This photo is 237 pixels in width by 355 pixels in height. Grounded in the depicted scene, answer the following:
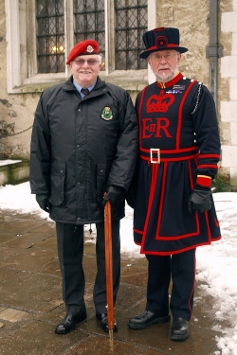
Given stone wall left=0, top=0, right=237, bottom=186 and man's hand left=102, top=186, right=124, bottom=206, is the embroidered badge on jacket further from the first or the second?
stone wall left=0, top=0, right=237, bottom=186

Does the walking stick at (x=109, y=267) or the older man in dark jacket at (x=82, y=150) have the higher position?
the older man in dark jacket at (x=82, y=150)

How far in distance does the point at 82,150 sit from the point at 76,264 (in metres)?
0.79

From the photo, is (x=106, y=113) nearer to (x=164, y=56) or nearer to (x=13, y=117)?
(x=164, y=56)

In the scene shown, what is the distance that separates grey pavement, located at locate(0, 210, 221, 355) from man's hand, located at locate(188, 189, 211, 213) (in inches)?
33.6

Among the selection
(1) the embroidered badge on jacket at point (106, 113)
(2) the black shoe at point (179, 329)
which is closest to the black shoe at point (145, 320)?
(2) the black shoe at point (179, 329)

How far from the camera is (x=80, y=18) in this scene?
9.05m

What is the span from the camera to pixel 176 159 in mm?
3213

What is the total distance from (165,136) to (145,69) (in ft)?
18.4

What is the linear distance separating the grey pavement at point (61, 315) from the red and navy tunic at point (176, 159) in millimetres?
582

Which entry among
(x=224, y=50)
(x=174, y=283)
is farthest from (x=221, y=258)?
(x=224, y=50)

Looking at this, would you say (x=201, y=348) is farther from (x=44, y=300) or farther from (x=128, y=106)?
(x=128, y=106)

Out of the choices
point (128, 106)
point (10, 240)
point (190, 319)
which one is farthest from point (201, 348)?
point (10, 240)

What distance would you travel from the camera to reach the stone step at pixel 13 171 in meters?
8.43

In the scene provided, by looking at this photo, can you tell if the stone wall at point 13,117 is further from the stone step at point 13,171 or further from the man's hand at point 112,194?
the man's hand at point 112,194
